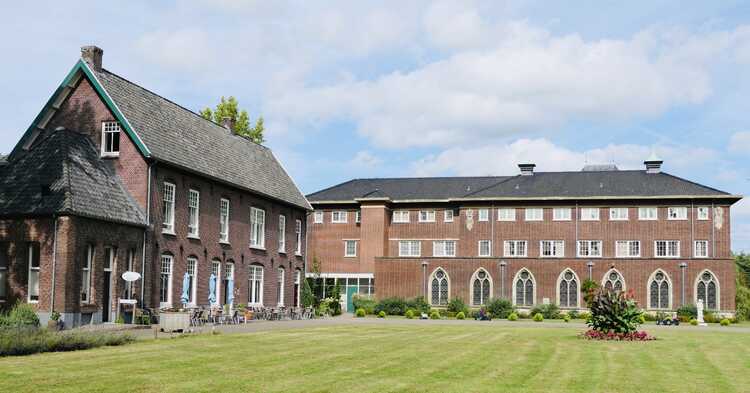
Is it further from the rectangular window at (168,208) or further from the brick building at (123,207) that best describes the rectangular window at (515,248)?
the rectangular window at (168,208)

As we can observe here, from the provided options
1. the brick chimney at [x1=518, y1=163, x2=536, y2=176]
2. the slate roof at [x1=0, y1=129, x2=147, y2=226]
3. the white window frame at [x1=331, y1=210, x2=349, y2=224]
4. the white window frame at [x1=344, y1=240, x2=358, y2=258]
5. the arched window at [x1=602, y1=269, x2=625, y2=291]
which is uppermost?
the brick chimney at [x1=518, y1=163, x2=536, y2=176]

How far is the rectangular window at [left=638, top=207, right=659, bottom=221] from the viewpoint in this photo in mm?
62537

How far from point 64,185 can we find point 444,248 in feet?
140

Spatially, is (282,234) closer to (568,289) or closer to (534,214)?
(568,289)

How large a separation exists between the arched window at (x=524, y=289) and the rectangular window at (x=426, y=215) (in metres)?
10.00

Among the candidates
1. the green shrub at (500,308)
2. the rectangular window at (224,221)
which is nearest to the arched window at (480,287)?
the green shrub at (500,308)

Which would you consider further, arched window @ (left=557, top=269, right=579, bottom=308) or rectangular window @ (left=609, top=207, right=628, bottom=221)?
rectangular window @ (left=609, top=207, right=628, bottom=221)

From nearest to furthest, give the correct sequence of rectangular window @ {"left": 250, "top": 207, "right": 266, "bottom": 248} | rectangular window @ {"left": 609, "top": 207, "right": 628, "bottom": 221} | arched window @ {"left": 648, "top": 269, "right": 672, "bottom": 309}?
rectangular window @ {"left": 250, "top": 207, "right": 266, "bottom": 248} → arched window @ {"left": 648, "top": 269, "right": 672, "bottom": 309} → rectangular window @ {"left": 609, "top": 207, "right": 628, "bottom": 221}

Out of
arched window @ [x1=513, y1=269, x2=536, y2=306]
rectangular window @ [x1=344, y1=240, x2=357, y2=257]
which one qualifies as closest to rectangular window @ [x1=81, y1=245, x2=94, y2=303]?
arched window @ [x1=513, y1=269, x2=536, y2=306]

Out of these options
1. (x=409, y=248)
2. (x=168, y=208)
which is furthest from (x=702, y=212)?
(x=168, y=208)

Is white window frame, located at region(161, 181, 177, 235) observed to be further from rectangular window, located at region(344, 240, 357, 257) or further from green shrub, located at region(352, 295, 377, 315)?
rectangular window, located at region(344, 240, 357, 257)

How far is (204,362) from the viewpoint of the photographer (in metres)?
17.5

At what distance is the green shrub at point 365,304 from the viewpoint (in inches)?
2324

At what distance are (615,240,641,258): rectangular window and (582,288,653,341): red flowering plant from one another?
35079 millimetres
